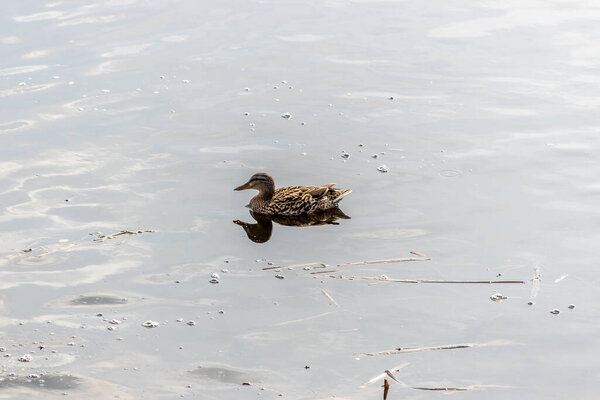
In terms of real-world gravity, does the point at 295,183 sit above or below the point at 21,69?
below

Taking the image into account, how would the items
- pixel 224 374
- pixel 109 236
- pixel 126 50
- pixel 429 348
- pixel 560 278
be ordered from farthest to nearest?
pixel 126 50, pixel 109 236, pixel 560 278, pixel 429 348, pixel 224 374

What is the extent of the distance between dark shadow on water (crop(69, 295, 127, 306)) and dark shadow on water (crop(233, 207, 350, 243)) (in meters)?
2.04

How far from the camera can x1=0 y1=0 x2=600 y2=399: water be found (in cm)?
711

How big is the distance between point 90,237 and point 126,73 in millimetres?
5186

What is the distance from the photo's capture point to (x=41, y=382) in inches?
267

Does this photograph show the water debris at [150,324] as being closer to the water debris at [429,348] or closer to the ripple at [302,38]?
the water debris at [429,348]

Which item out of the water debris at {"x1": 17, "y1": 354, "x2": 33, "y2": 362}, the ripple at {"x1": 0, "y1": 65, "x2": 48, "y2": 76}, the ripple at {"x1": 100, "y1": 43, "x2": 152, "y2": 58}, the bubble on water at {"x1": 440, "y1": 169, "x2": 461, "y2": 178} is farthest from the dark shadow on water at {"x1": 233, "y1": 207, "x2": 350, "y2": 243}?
the ripple at {"x1": 0, "y1": 65, "x2": 48, "y2": 76}

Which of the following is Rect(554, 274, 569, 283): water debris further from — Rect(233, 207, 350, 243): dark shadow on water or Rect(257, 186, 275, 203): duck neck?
Rect(257, 186, 275, 203): duck neck

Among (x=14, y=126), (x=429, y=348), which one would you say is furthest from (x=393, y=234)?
(x=14, y=126)

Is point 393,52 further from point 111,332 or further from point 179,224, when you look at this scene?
point 111,332

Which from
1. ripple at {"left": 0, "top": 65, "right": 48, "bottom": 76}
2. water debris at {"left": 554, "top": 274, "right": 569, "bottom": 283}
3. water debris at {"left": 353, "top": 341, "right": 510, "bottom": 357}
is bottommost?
water debris at {"left": 353, "top": 341, "right": 510, "bottom": 357}

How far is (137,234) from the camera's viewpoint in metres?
9.16

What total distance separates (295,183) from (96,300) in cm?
375

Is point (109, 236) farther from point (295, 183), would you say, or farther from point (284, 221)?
point (295, 183)
